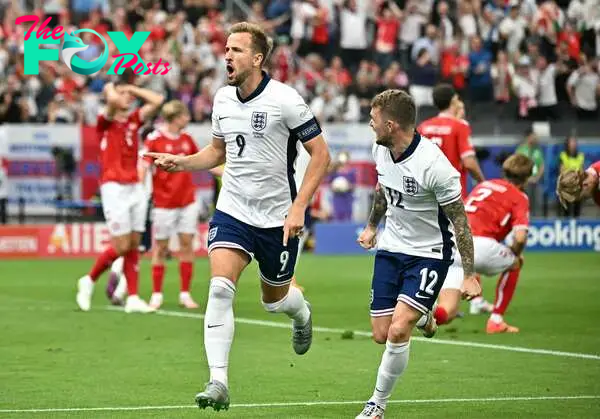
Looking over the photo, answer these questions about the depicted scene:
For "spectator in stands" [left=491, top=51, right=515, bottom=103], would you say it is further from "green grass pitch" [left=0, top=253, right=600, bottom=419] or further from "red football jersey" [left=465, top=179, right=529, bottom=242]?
"red football jersey" [left=465, top=179, right=529, bottom=242]

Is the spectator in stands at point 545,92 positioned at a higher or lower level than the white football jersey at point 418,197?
lower

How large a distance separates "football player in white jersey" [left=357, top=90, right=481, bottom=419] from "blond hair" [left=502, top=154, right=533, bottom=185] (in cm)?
510

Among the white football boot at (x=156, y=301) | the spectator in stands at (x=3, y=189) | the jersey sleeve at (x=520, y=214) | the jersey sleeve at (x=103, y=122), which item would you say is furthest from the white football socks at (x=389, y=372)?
the spectator in stands at (x=3, y=189)

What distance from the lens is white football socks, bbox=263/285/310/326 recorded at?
1066 centimetres

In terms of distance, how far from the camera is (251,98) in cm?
1000

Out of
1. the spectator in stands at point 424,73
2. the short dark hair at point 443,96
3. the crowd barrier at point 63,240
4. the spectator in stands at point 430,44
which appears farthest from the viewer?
the spectator in stands at point 430,44

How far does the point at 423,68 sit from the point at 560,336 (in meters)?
18.5

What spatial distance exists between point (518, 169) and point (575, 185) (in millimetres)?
6024

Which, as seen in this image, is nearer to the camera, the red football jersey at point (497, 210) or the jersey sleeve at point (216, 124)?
the jersey sleeve at point (216, 124)

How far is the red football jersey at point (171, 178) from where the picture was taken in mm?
17422

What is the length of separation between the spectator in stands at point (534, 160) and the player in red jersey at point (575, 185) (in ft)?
61.7

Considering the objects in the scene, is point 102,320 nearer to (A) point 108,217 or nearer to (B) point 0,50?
(A) point 108,217

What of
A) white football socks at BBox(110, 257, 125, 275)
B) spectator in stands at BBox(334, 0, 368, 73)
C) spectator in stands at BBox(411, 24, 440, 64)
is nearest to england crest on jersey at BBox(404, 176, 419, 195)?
white football socks at BBox(110, 257, 125, 275)

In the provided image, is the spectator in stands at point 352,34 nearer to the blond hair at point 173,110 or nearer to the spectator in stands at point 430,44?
the spectator in stands at point 430,44
